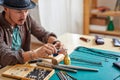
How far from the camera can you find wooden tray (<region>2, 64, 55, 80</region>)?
3.79 ft

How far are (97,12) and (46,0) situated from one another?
766 millimetres

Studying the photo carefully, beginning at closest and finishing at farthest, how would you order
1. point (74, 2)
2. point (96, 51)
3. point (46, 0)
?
point (96, 51) < point (46, 0) < point (74, 2)

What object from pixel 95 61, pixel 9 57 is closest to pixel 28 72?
pixel 9 57

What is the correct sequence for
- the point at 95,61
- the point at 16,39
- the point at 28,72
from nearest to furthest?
the point at 28,72, the point at 95,61, the point at 16,39

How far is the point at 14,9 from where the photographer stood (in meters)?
1.40

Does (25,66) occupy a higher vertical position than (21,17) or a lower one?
lower

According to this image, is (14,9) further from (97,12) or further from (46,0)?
(97,12)

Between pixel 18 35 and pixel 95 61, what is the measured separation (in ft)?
2.11

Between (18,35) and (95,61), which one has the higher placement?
(18,35)

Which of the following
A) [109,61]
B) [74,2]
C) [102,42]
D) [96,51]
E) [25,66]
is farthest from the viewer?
[74,2]

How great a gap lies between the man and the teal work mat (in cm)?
15

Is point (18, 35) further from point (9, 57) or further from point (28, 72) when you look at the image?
point (28, 72)

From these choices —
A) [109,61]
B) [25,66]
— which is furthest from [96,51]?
[25,66]

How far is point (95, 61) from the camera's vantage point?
138 cm
